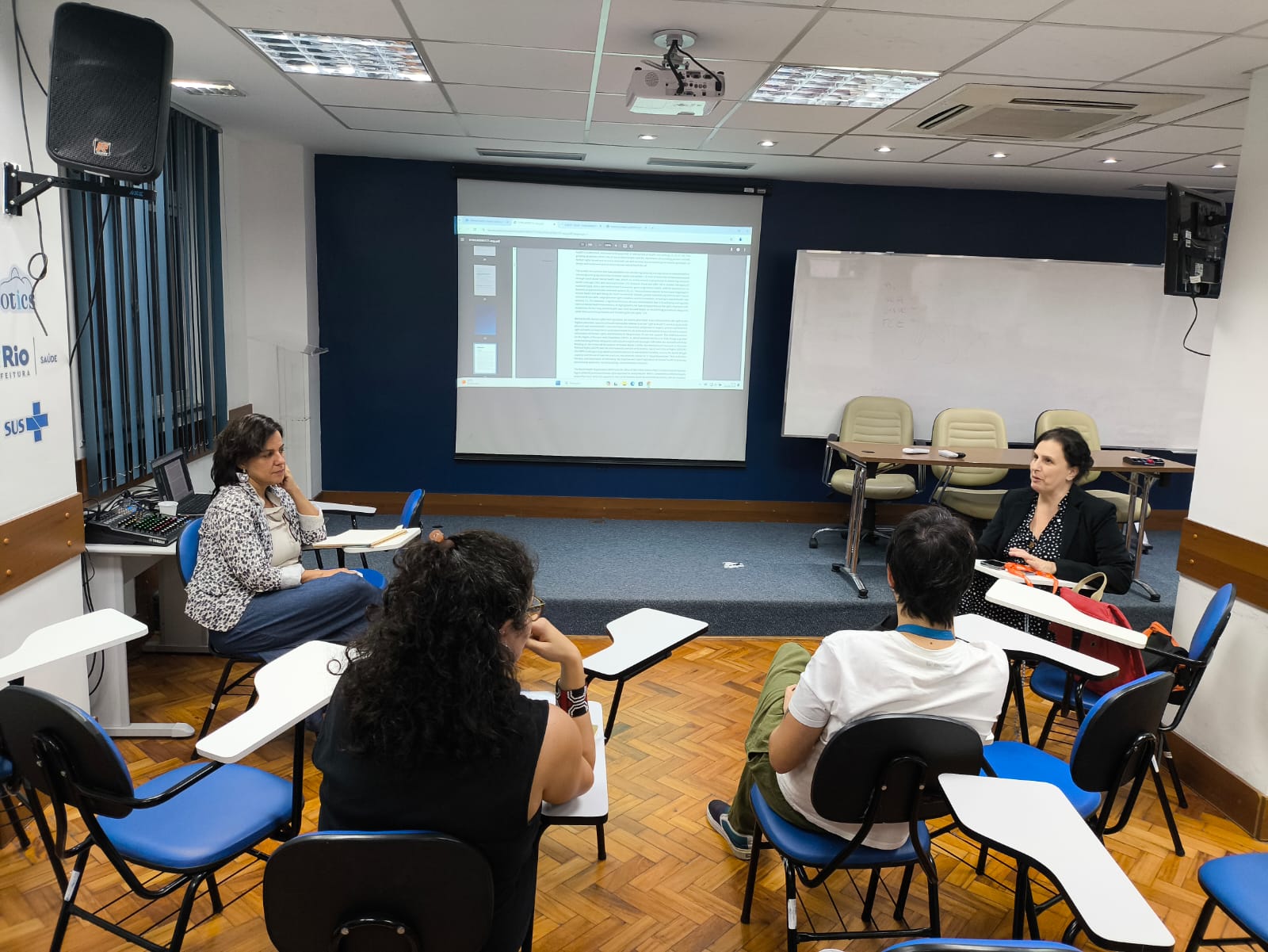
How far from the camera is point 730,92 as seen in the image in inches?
151

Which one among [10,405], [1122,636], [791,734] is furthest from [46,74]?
[1122,636]

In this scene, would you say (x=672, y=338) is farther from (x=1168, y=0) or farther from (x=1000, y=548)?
(x=1168, y=0)

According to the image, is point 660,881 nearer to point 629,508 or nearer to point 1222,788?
point 1222,788

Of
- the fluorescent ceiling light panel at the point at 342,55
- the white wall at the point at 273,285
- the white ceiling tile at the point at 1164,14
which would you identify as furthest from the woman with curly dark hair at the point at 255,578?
the white ceiling tile at the point at 1164,14

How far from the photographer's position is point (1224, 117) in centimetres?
389

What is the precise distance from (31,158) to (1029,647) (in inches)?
129

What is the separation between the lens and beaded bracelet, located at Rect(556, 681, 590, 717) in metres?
1.83

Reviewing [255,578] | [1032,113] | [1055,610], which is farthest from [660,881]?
[1032,113]

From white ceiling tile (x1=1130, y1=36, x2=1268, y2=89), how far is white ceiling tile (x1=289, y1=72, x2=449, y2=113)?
295cm

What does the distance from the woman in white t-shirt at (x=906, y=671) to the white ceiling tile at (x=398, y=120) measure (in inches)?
143

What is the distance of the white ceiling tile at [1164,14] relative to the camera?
101 inches

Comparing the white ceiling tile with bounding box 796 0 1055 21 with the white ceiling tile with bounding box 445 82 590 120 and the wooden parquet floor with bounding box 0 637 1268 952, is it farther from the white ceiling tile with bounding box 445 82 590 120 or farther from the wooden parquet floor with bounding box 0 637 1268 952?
the wooden parquet floor with bounding box 0 637 1268 952

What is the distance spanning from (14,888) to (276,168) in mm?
4497

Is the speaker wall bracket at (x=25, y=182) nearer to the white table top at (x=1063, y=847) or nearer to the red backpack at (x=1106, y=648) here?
the white table top at (x=1063, y=847)
